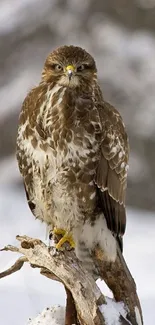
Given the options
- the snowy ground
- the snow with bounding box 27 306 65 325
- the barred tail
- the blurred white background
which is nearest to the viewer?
the snow with bounding box 27 306 65 325

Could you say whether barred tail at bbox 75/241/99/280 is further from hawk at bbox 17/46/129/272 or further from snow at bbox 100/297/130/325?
snow at bbox 100/297/130/325

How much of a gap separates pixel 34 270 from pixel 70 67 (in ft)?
10.1

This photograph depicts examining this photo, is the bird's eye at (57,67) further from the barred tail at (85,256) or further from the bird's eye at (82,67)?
the barred tail at (85,256)

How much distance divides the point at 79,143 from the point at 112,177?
0.81 ft

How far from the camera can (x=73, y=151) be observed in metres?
3.10

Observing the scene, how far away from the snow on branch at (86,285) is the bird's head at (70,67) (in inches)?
25.0

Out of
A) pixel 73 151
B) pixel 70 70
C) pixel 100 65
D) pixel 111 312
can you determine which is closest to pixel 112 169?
pixel 73 151

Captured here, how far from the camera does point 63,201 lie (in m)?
3.19

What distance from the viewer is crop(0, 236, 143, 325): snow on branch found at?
297 cm

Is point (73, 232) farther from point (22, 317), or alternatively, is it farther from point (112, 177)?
point (22, 317)

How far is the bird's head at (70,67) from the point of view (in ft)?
9.93

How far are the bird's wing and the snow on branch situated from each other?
7.1 inches

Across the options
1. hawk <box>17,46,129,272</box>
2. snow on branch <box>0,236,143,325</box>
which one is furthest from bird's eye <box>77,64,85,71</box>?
snow on branch <box>0,236,143,325</box>

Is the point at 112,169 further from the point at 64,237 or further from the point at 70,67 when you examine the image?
the point at 70,67
